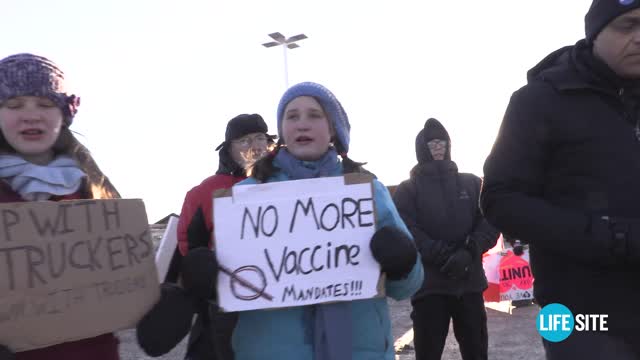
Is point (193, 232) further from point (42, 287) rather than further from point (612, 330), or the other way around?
point (612, 330)

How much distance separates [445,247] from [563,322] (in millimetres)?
2188

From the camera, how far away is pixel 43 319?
1776 mm

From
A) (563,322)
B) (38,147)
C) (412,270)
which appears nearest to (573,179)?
(563,322)

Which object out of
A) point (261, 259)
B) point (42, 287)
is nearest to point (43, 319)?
point (42, 287)

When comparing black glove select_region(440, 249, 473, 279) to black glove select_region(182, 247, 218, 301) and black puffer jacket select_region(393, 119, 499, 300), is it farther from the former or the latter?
black glove select_region(182, 247, 218, 301)

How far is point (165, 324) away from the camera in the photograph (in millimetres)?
1836

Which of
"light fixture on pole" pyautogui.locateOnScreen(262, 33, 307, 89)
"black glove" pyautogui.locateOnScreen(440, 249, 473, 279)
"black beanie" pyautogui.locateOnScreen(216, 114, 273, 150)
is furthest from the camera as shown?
"light fixture on pole" pyautogui.locateOnScreen(262, 33, 307, 89)

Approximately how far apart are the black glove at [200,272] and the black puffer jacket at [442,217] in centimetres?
252

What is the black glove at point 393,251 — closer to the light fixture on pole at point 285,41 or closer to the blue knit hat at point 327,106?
the blue knit hat at point 327,106

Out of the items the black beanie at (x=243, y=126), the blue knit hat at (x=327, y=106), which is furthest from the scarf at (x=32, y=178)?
the black beanie at (x=243, y=126)

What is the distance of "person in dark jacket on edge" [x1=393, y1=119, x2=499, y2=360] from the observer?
4.11m

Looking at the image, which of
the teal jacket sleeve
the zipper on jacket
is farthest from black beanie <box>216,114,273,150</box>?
the zipper on jacket

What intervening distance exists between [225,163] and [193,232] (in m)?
1.51

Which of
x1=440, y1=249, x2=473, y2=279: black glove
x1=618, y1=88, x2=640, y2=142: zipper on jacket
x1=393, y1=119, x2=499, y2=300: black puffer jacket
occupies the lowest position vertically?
x1=440, y1=249, x2=473, y2=279: black glove
